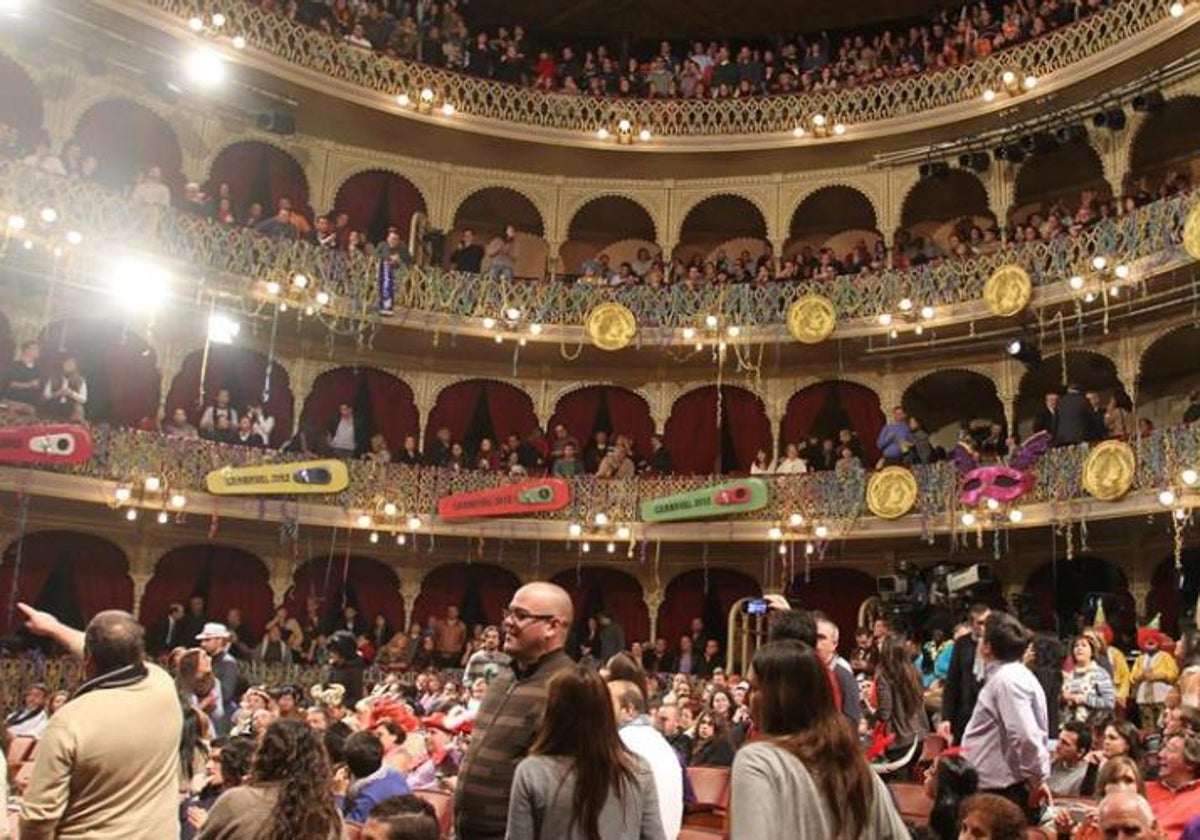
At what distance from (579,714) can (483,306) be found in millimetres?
16333

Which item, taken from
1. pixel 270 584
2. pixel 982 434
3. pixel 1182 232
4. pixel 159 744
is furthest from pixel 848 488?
pixel 159 744

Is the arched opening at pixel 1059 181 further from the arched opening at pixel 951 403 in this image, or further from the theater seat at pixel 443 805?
the theater seat at pixel 443 805

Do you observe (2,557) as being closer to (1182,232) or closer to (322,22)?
(322,22)

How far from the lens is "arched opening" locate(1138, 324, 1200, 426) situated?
1664 centimetres

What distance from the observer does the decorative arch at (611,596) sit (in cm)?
1989

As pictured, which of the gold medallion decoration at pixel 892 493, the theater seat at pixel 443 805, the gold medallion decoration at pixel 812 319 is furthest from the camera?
the gold medallion decoration at pixel 812 319

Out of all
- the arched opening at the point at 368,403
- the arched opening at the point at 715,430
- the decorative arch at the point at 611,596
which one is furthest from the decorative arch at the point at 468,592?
the arched opening at the point at 715,430

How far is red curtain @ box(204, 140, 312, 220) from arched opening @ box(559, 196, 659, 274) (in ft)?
16.4

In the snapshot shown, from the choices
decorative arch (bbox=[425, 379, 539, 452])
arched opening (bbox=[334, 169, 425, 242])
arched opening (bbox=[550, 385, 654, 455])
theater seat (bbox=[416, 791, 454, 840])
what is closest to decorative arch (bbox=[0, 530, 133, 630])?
decorative arch (bbox=[425, 379, 539, 452])

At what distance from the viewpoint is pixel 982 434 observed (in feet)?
60.5

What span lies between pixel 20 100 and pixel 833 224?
13769mm

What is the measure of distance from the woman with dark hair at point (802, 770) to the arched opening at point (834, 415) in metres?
17.1

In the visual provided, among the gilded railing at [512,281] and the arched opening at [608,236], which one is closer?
the gilded railing at [512,281]

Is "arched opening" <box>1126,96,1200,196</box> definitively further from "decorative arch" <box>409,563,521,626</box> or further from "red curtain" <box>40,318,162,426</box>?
"red curtain" <box>40,318,162,426</box>
